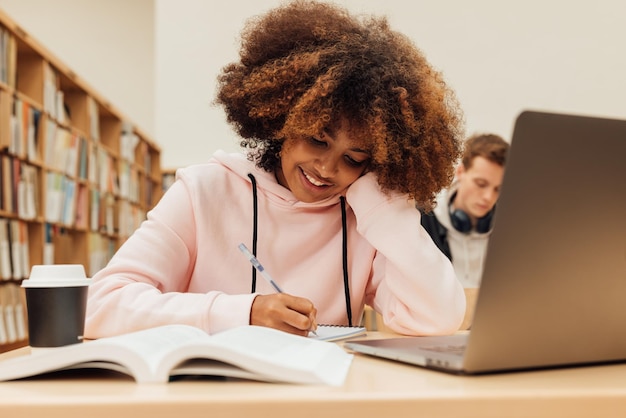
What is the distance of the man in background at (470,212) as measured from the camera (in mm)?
2713

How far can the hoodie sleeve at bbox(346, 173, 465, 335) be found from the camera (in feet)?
3.65

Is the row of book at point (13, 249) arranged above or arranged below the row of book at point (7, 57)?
below

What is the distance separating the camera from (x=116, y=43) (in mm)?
6898

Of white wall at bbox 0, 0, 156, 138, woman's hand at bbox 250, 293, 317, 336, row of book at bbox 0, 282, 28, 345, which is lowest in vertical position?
row of book at bbox 0, 282, 28, 345

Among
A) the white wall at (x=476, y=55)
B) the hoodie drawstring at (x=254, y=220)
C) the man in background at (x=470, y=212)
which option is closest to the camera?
the hoodie drawstring at (x=254, y=220)

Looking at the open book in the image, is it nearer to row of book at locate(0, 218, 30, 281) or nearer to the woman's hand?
the woman's hand

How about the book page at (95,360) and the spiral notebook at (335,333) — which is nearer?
the book page at (95,360)

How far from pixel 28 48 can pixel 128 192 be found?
218 centimetres

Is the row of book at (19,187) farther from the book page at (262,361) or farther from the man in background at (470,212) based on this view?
the book page at (262,361)

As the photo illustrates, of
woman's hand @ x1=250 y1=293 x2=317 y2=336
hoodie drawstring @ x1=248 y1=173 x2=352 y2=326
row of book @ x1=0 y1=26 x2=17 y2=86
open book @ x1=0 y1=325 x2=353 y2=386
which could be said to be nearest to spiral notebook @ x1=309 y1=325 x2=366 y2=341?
woman's hand @ x1=250 y1=293 x2=317 y2=336

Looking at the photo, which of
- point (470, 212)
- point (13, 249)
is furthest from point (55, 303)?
point (13, 249)

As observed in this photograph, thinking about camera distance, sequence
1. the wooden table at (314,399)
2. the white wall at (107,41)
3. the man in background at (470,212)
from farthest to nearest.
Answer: the white wall at (107,41), the man in background at (470,212), the wooden table at (314,399)

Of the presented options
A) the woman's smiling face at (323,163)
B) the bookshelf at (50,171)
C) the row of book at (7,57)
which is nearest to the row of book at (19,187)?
the bookshelf at (50,171)

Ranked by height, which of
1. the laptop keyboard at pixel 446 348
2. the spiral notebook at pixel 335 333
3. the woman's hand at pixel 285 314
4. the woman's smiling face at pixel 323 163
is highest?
the woman's smiling face at pixel 323 163
